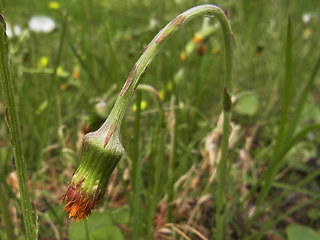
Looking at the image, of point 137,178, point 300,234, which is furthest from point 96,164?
point 300,234

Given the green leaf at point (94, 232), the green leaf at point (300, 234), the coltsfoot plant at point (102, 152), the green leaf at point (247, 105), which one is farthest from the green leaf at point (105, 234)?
the green leaf at point (247, 105)

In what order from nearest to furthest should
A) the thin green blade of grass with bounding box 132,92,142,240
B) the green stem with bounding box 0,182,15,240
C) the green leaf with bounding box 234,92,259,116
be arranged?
the green stem with bounding box 0,182,15,240 < the thin green blade of grass with bounding box 132,92,142,240 < the green leaf with bounding box 234,92,259,116

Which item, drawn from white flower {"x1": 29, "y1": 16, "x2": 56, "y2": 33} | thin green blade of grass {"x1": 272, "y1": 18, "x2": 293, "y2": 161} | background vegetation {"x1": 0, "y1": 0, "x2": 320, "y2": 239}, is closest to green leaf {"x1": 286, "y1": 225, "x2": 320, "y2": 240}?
background vegetation {"x1": 0, "y1": 0, "x2": 320, "y2": 239}

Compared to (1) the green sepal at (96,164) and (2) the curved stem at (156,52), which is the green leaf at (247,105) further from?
(1) the green sepal at (96,164)

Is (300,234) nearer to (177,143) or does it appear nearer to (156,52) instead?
(177,143)

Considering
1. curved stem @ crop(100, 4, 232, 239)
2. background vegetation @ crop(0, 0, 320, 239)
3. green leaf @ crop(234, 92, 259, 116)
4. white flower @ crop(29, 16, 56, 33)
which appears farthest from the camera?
white flower @ crop(29, 16, 56, 33)

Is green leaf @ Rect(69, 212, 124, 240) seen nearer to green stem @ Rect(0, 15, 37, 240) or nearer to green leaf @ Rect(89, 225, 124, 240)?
green leaf @ Rect(89, 225, 124, 240)
